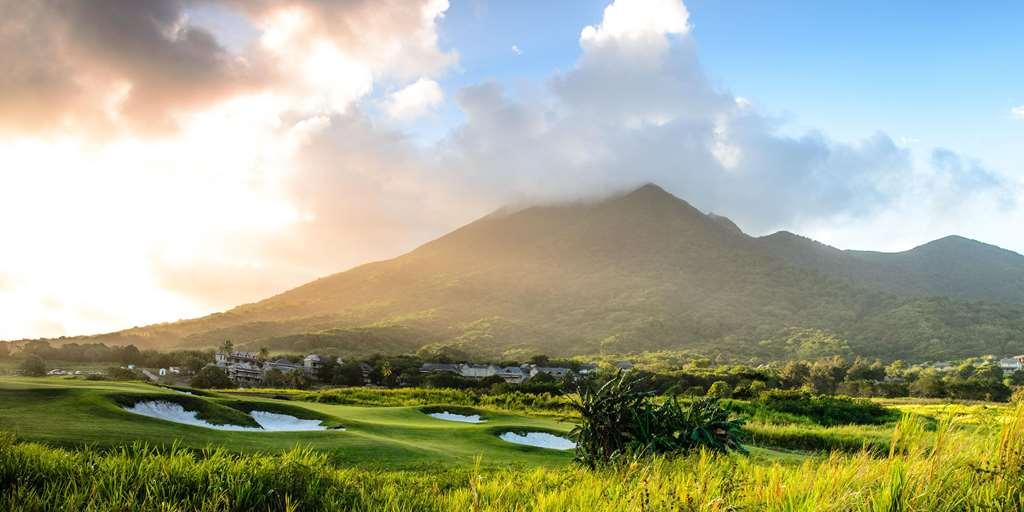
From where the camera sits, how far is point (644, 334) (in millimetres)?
163375

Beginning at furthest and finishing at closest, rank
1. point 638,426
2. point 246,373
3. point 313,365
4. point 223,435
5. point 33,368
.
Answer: point 313,365, point 246,373, point 33,368, point 223,435, point 638,426

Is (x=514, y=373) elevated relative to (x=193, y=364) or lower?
lower

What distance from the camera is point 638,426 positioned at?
989cm

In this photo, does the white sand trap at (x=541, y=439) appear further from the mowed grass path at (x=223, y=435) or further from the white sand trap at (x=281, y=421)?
the white sand trap at (x=281, y=421)

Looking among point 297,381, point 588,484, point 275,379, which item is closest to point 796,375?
point 297,381

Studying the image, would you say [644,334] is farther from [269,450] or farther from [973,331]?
[269,450]

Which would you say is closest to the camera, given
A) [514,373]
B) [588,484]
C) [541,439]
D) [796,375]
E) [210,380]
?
[588,484]

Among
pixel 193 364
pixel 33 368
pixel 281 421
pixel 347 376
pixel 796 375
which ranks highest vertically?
pixel 33 368

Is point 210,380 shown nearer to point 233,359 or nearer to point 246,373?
point 246,373

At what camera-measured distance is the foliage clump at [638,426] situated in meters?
9.78

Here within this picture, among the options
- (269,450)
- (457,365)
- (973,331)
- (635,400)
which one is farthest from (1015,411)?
(973,331)

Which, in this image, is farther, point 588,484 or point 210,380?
point 210,380

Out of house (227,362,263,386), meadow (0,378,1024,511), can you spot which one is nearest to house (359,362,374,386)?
house (227,362,263,386)

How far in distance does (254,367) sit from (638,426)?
8908cm
